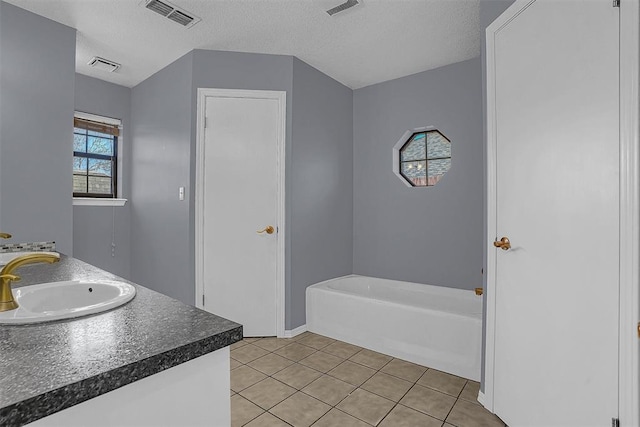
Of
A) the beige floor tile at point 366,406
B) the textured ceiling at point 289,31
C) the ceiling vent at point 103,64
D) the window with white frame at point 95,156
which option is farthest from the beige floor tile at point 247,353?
the ceiling vent at point 103,64

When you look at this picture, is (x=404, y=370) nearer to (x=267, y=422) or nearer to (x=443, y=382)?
(x=443, y=382)

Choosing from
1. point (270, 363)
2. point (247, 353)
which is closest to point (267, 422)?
point (270, 363)

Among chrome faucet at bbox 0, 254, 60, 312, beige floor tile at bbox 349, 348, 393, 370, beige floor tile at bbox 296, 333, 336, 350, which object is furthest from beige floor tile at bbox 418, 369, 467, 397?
chrome faucet at bbox 0, 254, 60, 312

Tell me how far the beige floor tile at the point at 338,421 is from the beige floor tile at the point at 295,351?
0.70m

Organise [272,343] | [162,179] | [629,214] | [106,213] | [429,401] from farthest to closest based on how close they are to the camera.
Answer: [106,213] < [162,179] < [272,343] < [429,401] < [629,214]

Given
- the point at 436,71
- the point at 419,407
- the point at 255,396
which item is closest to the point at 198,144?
the point at 255,396

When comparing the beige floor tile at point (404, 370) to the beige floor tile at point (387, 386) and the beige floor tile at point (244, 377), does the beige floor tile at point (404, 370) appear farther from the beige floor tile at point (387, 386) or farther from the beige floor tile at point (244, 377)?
the beige floor tile at point (244, 377)

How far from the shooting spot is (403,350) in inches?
95.7

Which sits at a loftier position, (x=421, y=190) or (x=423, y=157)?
(x=423, y=157)

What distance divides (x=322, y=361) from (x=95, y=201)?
2633 millimetres

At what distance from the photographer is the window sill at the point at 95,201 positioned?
10.3 ft

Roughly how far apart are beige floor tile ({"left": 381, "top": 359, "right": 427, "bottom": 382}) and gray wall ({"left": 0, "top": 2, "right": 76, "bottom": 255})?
7.71 ft

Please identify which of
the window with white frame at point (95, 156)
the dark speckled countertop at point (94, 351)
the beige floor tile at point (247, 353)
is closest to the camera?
the dark speckled countertop at point (94, 351)

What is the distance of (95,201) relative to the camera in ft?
10.6
